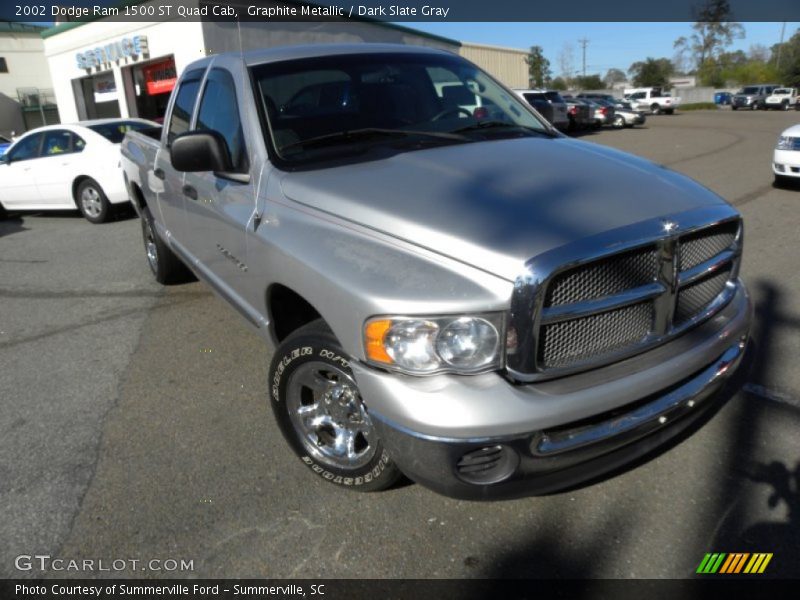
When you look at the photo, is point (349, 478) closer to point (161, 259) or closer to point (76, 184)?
point (161, 259)

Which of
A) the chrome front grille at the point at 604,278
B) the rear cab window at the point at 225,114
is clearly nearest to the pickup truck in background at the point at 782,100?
the rear cab window at the point at 225,114

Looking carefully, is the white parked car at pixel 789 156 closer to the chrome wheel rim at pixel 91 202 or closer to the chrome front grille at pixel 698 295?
the chrome front grille at pixel 698 295

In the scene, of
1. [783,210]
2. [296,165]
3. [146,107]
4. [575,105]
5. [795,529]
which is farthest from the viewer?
[575,105]

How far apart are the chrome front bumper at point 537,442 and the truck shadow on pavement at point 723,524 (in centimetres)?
33

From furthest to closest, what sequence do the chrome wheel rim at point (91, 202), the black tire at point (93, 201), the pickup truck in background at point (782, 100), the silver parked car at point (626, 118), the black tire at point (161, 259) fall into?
the pickup truck in background at point (782, 100)
the silver parked car at point (626, 118)
the chrome wheel rim at point (91, 202)
the black tire at point (93, 201)
the black tire at point (161, 259)

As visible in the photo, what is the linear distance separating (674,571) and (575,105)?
26.1 m

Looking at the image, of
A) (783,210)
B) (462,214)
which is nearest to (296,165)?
(462,214)

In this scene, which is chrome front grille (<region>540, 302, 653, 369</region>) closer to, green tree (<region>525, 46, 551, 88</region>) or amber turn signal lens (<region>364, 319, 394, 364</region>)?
amber turn signal lens (<region>364, 319, 394, 364</region>)

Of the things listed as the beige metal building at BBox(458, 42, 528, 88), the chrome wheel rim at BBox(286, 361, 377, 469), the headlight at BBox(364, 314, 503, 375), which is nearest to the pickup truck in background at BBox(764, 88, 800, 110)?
the beige metal building at BBox(458, 42, 528, 88)

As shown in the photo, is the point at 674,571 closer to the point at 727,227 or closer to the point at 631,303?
the point at 631,303

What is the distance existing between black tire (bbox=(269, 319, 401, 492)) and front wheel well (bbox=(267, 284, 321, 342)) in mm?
292

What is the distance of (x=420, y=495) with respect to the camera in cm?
284

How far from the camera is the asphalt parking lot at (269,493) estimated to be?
248cm

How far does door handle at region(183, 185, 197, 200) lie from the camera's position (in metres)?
3.94
